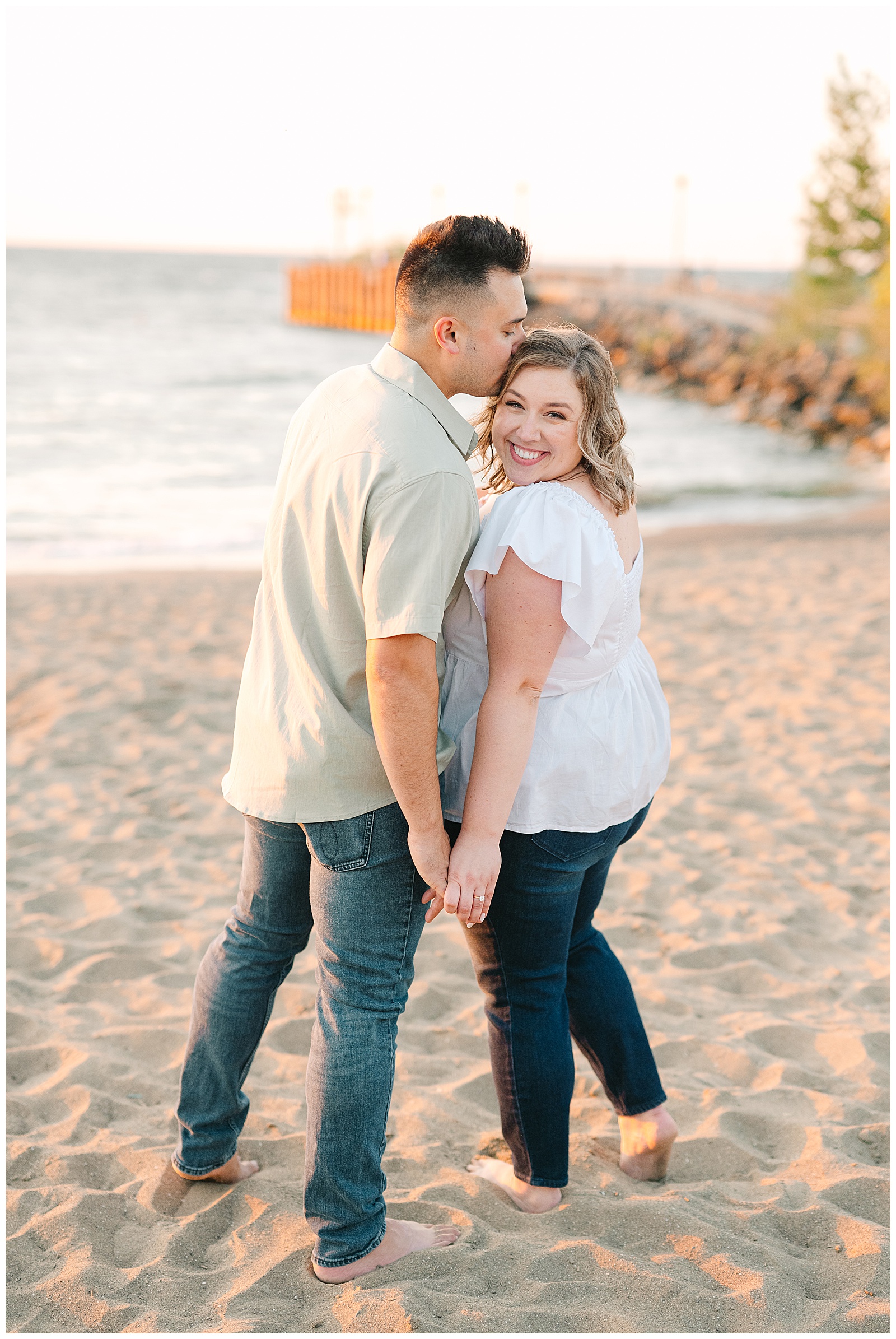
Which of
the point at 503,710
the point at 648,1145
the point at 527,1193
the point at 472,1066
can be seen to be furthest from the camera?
the point at 472,1066

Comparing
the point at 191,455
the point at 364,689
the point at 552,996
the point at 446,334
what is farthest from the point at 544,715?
the point at 191,455

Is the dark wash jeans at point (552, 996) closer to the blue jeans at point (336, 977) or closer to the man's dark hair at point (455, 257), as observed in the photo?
the blue jeans at point (336, 977)

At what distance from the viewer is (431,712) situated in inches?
72.4

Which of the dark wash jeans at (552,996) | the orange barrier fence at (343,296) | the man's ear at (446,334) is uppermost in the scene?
the orange barrier fence at (343,296)

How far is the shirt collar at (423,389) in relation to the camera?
189 centimetres

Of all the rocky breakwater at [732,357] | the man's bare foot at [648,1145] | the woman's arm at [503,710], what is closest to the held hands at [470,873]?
the woman's arm at [503,710]

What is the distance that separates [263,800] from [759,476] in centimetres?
1511

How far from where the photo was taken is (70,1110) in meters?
2.67

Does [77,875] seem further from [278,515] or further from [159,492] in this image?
[159,492]

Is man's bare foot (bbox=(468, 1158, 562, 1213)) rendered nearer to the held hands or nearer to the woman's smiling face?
the held hands

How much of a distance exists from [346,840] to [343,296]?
44.5 metres

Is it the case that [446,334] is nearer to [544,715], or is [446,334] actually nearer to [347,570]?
[347,570]

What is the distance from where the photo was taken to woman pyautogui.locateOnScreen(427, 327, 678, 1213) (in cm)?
192

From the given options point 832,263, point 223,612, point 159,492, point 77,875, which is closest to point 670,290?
point 832,263
